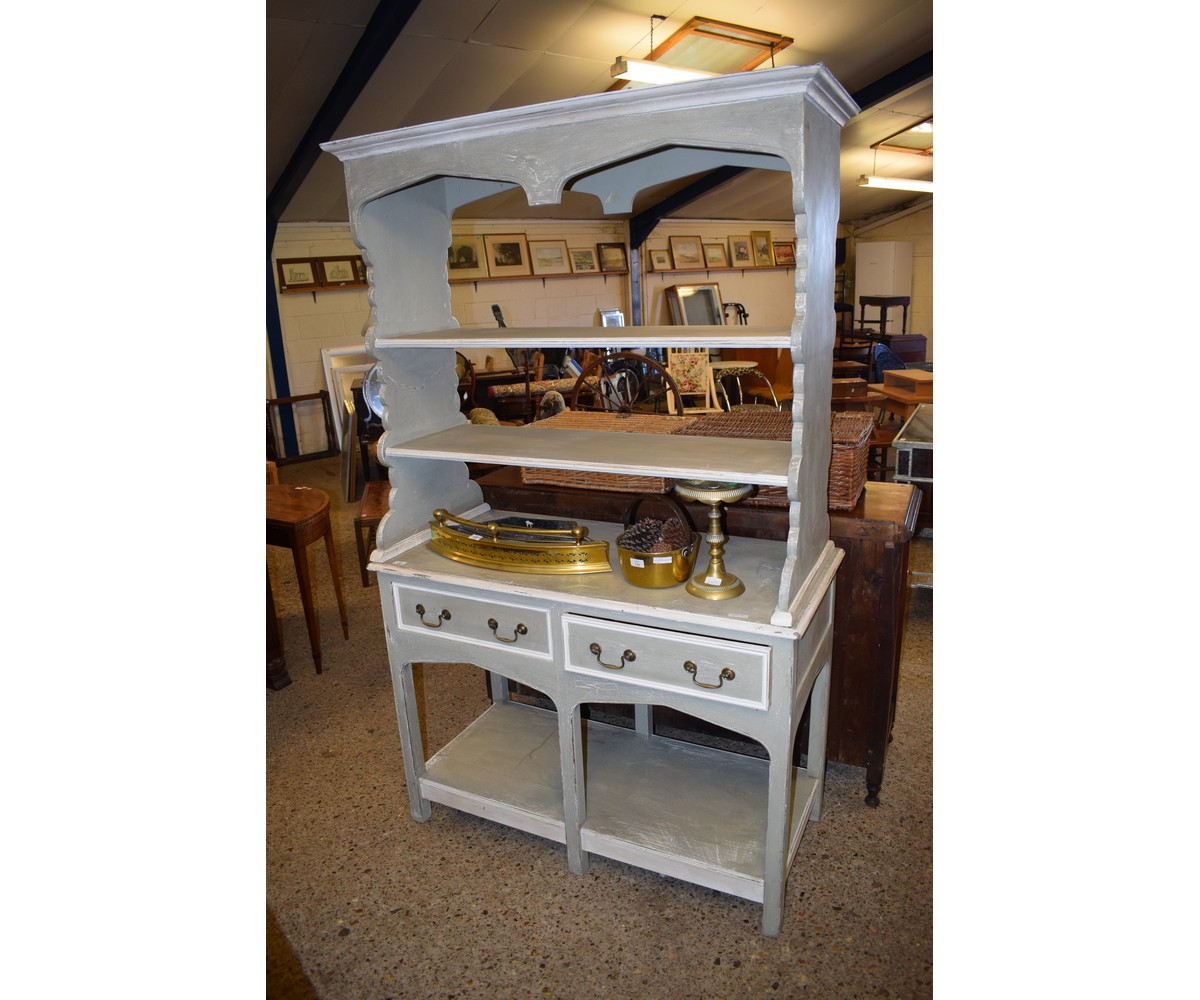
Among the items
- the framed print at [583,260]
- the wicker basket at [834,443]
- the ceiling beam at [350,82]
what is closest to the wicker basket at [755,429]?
the wicker basket at [834,443]

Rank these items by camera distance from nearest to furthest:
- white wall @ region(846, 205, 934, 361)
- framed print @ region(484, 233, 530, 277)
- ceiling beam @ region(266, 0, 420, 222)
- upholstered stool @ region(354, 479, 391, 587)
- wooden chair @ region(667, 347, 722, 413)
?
upholstered stool @ region(354, 479, 391, 587) < ceiling beam @ region(266, 0, 420, 222) < wooden chair @ region(667, 347, 722, 413) < framed print @ region(484, 233, 530, 277) < white wall @ region(846, 205, 934, 361)

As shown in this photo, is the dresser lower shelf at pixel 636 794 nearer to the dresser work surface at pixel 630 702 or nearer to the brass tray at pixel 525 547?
the dresser work surface at pixel 630 702

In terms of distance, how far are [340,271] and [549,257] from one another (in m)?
2.19

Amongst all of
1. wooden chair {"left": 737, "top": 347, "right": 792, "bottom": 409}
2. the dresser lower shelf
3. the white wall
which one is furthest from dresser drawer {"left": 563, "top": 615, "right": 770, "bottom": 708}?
the white wall

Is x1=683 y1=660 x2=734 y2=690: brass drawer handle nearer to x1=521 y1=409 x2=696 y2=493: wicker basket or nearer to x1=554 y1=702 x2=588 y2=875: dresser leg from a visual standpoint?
x1=554 y1=702 x2=588 y2=875: dresser leg

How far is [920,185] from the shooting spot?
8.16 meters

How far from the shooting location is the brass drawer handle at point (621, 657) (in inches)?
73.4

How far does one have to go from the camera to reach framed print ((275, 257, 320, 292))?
675 cm

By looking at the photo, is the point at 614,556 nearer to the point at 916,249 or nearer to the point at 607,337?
the point at 607,337

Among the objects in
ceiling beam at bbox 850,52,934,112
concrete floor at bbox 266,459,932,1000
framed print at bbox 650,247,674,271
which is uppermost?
ceiling beam at bbox 850,52,934,112

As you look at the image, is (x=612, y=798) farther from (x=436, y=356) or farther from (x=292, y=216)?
(x=292, y=216)

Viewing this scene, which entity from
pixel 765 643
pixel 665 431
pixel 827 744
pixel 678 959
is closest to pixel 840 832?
pixel 827 744

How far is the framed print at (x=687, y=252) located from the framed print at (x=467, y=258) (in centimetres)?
284

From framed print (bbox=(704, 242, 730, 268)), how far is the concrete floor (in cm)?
803
